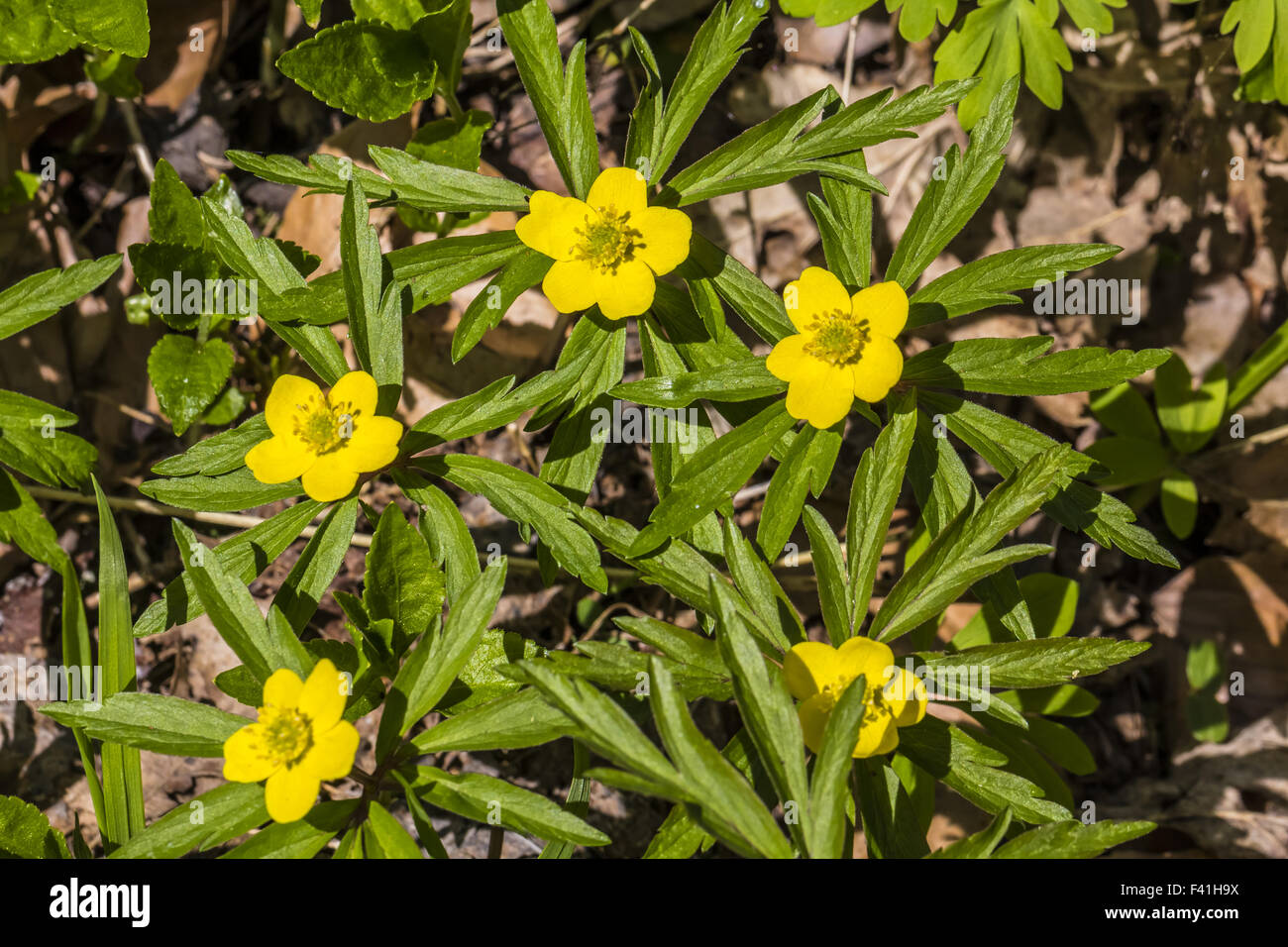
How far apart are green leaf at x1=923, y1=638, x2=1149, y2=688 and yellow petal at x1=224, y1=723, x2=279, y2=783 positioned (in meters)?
1.57

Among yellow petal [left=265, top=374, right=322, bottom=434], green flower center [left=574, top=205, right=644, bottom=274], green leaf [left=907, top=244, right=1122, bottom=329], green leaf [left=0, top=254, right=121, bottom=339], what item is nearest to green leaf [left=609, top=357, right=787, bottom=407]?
green flower center [left=574, top=205, right=644, bottom=274]

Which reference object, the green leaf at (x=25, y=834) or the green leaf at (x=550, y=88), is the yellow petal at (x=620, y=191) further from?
the green leaf at (x=25, y=834)

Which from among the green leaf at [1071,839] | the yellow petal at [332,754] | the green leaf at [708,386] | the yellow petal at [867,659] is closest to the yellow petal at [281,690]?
the yellow petal at [332,754]

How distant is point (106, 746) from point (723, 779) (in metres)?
1.72

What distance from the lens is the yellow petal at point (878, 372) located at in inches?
87.2

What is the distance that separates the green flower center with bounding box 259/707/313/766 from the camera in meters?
2.04

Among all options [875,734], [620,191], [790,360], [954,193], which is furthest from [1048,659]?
[620,191]

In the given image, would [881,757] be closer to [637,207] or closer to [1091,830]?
[1091,830]

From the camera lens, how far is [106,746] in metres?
2.59

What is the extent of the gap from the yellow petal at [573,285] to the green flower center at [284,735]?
1.11 m

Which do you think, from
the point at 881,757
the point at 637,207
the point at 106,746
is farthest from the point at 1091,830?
the point at 106,746

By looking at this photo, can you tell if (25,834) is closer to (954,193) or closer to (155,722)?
(155,722)

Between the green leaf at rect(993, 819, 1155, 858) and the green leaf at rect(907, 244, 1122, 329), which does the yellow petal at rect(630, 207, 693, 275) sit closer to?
the green leaf at rect(907, 244, 1122, 329)
